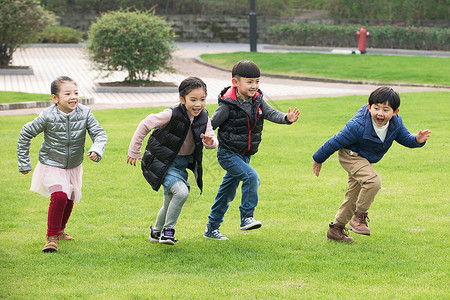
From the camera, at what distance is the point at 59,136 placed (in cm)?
558

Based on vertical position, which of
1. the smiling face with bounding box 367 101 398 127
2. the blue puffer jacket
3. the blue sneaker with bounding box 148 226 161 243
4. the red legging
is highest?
the smiling face with bounding box 367 101 398 127

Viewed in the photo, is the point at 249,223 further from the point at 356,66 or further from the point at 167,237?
the point at 356,66

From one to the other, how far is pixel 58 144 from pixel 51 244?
2.71 ft

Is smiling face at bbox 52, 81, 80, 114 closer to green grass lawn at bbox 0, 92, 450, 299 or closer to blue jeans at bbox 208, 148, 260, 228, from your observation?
green grass lawn at bbox 0, 92, 450, 299

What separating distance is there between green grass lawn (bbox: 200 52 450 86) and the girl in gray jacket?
15118mm

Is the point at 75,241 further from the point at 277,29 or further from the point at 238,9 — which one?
the point at 238,9

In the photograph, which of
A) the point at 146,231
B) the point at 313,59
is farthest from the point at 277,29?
the point at 146,231

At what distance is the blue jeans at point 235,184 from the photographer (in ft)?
19.0

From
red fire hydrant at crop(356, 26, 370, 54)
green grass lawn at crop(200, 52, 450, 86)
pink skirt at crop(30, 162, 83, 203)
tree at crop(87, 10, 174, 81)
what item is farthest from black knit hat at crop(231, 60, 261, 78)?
red fire hydrant at crop(356, 26, 370, 54)

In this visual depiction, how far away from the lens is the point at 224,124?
5879 millimetres

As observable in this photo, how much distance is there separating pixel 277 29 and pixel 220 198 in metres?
31.2

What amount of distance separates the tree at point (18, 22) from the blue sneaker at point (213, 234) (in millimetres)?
18538

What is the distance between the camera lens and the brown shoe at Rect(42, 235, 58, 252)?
5508 mm

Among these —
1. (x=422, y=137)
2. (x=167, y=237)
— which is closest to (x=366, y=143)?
(x=422, y=137)
